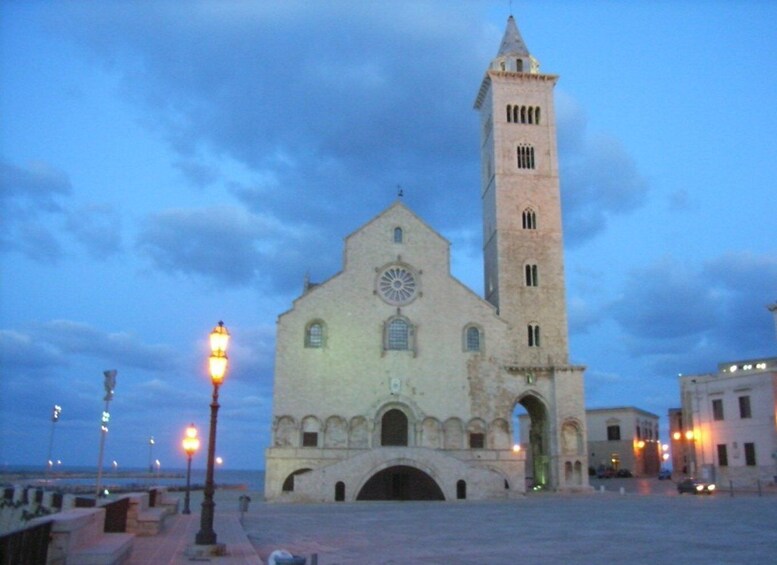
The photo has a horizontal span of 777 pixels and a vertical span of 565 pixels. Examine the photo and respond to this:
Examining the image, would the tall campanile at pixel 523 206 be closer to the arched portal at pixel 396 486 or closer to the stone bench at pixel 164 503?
the arched portal at pixel 396 486

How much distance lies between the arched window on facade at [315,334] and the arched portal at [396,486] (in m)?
9.44

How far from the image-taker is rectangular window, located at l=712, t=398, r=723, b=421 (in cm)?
5156

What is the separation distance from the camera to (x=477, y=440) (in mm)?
46844

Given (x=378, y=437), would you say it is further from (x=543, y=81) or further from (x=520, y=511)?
(x=543, y=81)

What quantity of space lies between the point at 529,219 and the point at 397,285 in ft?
43.6

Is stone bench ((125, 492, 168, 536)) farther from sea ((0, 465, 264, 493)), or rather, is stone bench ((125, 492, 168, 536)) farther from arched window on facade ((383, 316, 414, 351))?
arched window on facade ((383, 316, 414, 351))

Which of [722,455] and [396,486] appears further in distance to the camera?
[722,455]

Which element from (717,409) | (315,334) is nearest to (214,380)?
(315,334)

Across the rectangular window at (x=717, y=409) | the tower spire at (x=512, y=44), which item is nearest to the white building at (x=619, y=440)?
the rectangular window at (x=717, y=409)

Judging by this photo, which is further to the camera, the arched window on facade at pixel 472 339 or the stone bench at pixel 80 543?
the arched window on facade at pixel 472 339

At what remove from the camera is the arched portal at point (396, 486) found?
45.4m

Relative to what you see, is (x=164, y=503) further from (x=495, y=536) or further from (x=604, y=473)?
(x=604, y=473)

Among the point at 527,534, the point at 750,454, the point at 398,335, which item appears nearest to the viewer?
the point at 527,534

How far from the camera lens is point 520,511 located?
99.7 ft
